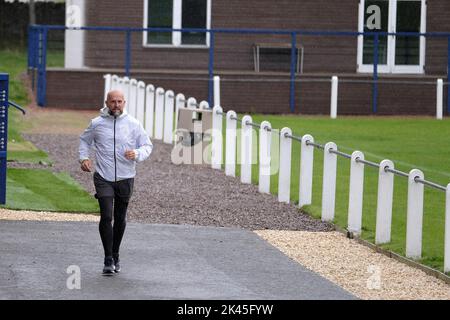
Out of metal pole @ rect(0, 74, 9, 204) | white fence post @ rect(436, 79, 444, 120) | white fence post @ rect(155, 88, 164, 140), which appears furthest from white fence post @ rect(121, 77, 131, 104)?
metal pole @ rect(0, 74, 9, 204)

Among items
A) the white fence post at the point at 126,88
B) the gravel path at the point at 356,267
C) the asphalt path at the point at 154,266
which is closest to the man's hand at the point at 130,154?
the asphalt path at the point at 154,266

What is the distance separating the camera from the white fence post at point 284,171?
61.0 ft

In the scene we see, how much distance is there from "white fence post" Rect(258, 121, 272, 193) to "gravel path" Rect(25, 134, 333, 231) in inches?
6.3

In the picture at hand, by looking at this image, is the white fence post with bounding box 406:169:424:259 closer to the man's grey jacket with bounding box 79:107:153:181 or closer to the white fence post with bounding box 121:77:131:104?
the man's grey jacket with bounding box 79:107:153:181

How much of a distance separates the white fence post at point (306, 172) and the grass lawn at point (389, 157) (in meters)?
0.19

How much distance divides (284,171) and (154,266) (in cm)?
608

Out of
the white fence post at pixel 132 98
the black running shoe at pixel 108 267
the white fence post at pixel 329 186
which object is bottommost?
the black running shoe at pixel 108 267

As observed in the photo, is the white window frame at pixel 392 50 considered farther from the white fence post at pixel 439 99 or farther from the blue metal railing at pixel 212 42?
the white fence post at pixel 439 99

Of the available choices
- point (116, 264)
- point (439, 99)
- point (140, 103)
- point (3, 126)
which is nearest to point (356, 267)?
point (116, 264)

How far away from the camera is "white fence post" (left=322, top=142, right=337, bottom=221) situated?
664 inches

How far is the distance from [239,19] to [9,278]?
25.6 m

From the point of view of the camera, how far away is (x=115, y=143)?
12.4 meters

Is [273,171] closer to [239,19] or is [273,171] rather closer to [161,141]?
[161,141]

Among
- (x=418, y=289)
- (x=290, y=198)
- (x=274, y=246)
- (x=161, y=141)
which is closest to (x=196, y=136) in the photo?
(x=161, y=141)
